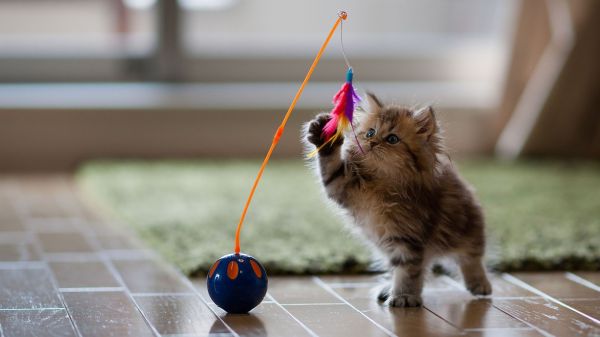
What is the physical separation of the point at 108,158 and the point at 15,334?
2.99 meters

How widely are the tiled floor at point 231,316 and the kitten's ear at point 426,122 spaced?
0.44 metres

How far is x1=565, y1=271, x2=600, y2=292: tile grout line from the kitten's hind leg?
32 cm

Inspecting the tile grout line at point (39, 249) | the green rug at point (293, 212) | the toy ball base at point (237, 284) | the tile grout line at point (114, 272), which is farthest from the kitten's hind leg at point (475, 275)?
the tile grout line at point (39, 249)

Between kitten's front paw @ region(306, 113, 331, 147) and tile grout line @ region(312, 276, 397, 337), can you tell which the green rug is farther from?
kitten's front paw @ region(306, 113, 331, 147)

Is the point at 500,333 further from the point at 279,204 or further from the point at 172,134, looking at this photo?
the point at 172,134

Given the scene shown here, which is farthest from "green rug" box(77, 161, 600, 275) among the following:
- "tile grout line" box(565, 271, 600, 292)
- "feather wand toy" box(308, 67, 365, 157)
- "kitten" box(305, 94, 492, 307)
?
"feather wand toy" box(308, 67, 365, 157)

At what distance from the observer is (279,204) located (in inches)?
150

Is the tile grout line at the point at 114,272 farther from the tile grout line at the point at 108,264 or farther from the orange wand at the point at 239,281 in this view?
the orange wand at the point at 239,281

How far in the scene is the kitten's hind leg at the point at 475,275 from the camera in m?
2.43

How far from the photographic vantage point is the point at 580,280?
2629 millimetres

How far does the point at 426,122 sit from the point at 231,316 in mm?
653

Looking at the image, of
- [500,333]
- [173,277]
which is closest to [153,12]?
[173,277]

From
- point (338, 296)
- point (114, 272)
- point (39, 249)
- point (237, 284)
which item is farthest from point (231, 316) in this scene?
point (39, 249)

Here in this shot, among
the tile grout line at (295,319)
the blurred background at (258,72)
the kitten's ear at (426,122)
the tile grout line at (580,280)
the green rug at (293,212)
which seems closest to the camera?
the tile grout line at (295,319)
